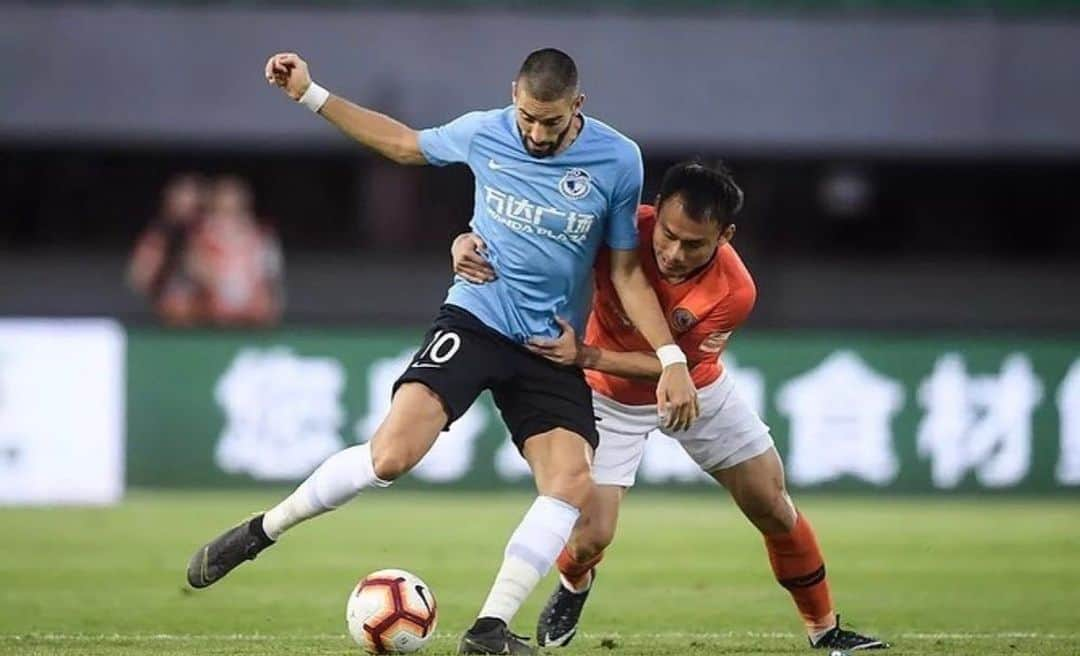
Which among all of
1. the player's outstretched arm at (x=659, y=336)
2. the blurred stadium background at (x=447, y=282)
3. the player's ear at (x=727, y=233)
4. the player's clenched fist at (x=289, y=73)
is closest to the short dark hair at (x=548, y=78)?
the player's outstretched arm at (x=659, y=336)

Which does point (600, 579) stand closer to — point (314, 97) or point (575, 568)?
point (575, 568)

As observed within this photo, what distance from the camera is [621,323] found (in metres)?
8.11

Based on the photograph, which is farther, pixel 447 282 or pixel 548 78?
pixel 447 282

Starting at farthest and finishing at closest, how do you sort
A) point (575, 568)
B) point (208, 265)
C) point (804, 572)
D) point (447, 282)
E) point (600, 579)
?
point (447, 282)
point (208, 265)
point (600, 579)
point (575, 568)
point (804, 572)

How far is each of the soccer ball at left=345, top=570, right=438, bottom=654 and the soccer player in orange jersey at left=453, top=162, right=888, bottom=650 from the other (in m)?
0.91

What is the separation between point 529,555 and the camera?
24.0ft

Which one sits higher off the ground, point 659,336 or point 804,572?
point 659,336

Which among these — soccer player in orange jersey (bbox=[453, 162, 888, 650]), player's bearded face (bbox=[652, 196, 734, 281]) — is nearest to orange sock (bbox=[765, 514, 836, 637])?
soccer player in orange jersey (bbox=[453, 162, 888, 650])

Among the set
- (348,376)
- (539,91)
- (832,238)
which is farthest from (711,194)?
(832,238)

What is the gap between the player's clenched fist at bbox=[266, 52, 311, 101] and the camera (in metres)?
7.76

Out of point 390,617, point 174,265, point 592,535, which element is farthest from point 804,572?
point 174,265

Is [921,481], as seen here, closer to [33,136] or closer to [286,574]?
[286,574]

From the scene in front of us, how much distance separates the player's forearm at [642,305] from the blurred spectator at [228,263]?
10.3 meters

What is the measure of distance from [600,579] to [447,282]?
32.6 feet
